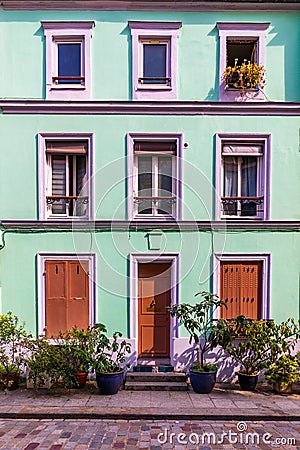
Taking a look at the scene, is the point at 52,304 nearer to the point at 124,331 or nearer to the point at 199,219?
the point at 124,331

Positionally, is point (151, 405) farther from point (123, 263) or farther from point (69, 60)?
point (69, 60)

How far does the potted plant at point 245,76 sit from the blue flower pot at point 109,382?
7.07 meters

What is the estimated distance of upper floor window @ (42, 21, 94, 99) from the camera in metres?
7.91

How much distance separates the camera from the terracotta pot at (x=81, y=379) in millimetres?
7281

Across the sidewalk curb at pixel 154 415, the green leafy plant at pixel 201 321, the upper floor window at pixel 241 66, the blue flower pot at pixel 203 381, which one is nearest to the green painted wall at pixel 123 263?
the green leafy plant at pixel 201 321

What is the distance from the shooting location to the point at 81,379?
24.1ft

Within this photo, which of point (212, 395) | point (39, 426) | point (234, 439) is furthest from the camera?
point (212, 395)

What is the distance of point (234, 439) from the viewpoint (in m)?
5.56

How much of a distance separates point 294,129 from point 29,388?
8.57 meters

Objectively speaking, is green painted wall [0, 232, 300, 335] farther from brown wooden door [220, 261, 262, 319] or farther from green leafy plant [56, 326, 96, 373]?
green leafy plant [56, 326, 96, 373]

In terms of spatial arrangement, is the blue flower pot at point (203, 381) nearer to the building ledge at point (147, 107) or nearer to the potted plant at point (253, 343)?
the potted plant at point (253, 343)

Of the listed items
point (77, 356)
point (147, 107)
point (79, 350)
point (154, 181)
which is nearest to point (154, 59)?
point (147, 107)

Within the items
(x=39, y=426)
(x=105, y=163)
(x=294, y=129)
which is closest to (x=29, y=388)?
(x=39, y=426)

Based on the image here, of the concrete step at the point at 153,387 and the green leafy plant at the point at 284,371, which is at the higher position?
the green leafy plant at the point at 284,371
